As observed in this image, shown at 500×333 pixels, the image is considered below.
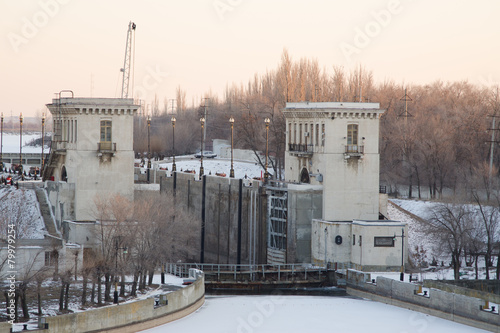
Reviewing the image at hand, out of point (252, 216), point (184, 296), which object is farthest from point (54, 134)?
point (184, 296)

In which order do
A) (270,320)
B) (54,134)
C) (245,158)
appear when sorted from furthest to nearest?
(245,158), (54,134), (270,320)

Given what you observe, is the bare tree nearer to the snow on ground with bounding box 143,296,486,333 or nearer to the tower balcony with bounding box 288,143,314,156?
the snow on ground with bounding box 143,296,486,333

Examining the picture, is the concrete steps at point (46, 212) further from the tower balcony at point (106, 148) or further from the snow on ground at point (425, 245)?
the snow on ground at point (425, 245)

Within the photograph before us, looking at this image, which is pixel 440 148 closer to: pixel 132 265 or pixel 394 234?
pixel 394 234

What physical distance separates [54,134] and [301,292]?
19.1 metres

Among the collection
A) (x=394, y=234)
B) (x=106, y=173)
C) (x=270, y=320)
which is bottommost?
(x=270, y=320)

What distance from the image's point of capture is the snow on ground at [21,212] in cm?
4340

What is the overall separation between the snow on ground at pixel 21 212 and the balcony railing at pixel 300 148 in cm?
1761

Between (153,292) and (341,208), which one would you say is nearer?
(153,292)

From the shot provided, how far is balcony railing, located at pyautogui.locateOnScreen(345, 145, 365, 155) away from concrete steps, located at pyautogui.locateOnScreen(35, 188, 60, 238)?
61.5 feet

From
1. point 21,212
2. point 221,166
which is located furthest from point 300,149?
point 221,166

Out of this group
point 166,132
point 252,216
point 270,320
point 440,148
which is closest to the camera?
point 270,320

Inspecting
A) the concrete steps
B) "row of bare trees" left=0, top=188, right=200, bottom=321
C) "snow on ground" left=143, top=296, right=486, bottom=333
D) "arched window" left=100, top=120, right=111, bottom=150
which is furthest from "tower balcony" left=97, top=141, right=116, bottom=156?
"snow on ground" left=143, top=296, right=486, bottom=333

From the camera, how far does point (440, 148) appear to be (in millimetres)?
74438
